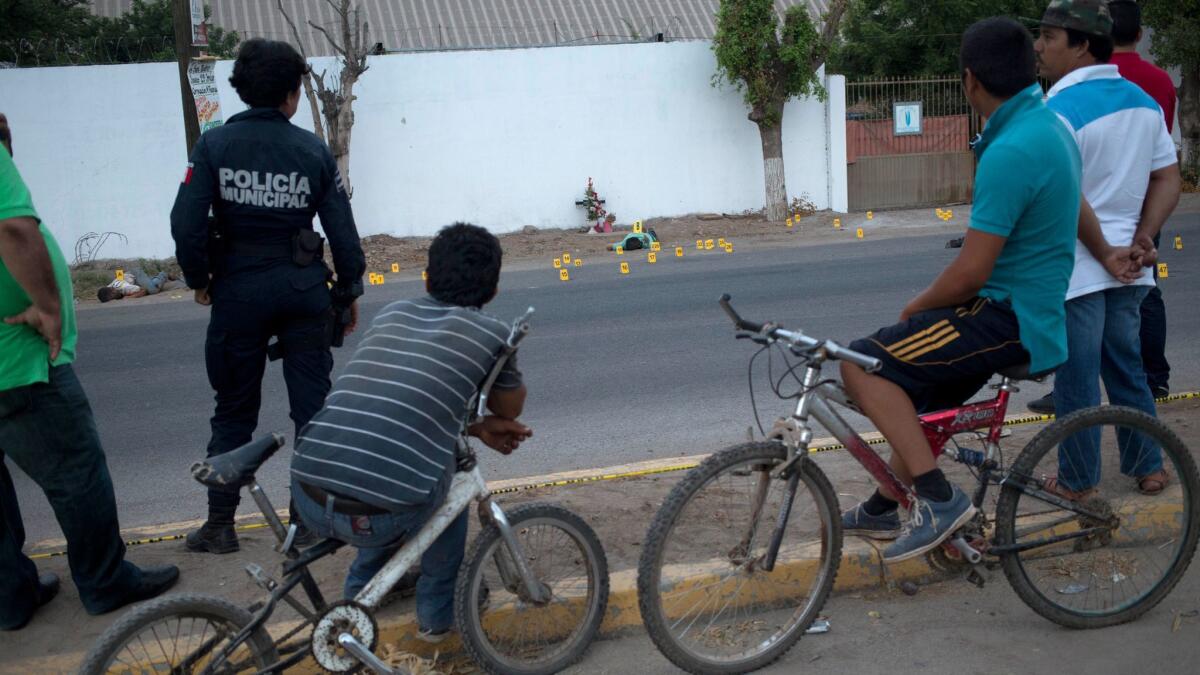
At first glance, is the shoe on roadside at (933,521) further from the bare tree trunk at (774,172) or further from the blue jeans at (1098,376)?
the bare tree trunk at (774,172)

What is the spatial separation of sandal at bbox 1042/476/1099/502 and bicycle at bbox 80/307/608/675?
1.54m

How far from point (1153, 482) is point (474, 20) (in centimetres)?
2262

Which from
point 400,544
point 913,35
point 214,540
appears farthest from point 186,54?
point 913,35

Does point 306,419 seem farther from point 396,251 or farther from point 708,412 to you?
point 396,251

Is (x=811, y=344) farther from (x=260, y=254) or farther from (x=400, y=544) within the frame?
(x=260, y=254)

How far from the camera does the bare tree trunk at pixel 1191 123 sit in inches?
823

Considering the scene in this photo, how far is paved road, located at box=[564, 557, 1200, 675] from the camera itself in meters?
3.57

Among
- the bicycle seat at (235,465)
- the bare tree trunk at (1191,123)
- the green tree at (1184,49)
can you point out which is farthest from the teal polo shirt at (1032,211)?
the bare tree trunk at (1191,123)

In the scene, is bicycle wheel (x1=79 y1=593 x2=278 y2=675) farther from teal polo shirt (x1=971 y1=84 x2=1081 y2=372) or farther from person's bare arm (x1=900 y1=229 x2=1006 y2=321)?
teal polo shirt (x1=971 y1=84 x2=1081 y2=372)

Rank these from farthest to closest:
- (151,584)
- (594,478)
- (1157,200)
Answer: (594,478)
(1157,200)
(151,584)

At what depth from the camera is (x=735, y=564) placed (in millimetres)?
3633

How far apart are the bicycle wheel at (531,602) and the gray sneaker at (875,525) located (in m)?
1.04

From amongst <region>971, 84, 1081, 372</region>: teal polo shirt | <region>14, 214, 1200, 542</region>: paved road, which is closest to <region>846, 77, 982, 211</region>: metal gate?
<region>14, 214, 1200, 542</region>: paved road

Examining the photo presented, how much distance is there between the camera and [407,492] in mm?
3174
